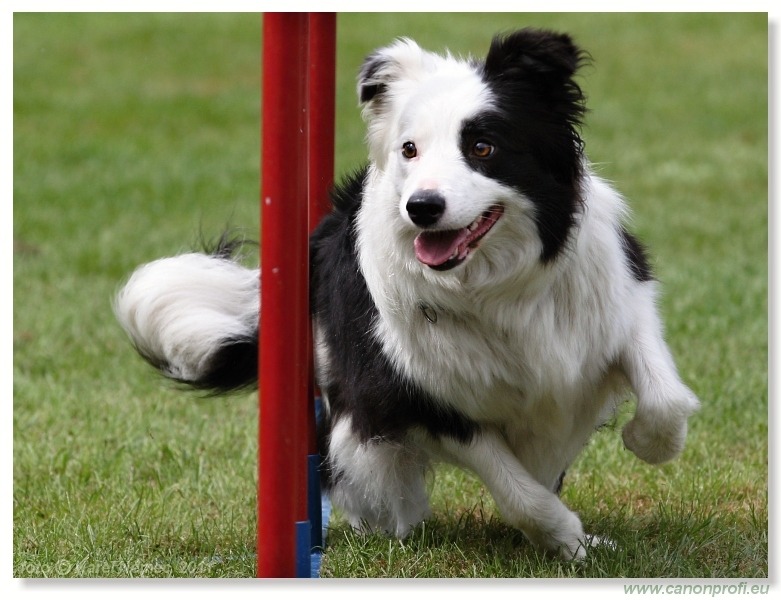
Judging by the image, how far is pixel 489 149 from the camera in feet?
10.1

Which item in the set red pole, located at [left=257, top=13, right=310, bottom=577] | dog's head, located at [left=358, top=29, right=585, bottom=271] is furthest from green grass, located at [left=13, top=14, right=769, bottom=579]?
red pole, located at [left=257, top=13, right=310, bottom=577]

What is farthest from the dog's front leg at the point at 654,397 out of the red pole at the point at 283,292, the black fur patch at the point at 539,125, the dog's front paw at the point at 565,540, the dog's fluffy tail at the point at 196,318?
the dog's fluffy tail at the point at 196,318

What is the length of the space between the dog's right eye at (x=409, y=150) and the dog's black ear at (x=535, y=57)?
29cm

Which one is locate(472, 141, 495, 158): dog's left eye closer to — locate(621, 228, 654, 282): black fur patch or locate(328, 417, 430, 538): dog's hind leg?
locate(621, 228, 654, 282): black fur patch

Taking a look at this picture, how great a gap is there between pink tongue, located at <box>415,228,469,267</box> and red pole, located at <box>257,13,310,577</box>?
37cm

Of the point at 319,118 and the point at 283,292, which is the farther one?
the point at 319,118

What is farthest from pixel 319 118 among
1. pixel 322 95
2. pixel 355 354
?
pixel 355 354

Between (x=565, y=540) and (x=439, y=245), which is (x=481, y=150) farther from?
(x=565, y=540)

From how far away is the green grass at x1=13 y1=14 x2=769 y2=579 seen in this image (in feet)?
12.5

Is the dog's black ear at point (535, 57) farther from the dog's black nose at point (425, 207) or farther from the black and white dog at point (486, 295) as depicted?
the dog's black nose at point (425, 207)

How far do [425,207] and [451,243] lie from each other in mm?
183

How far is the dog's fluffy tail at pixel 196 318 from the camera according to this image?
412 cm

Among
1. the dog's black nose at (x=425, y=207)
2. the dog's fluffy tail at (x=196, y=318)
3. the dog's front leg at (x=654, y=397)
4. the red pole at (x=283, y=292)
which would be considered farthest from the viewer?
the dog's fluffy tail at (x=196, y=318)

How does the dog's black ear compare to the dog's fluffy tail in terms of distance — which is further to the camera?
the dog's fluffy tail
